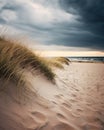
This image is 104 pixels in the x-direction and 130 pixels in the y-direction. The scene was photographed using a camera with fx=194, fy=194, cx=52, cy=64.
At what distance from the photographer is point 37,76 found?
4141 mm

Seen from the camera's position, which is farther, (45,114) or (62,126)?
(45,114)

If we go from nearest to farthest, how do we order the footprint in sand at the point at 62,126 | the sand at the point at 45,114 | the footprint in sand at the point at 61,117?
the sand at the point at 45,114 → the footprint in sand at the point at 62,126 → the footprint in sand at the point at 61,117

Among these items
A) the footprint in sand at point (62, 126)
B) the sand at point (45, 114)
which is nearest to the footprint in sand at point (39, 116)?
the sand at point (45, 114)

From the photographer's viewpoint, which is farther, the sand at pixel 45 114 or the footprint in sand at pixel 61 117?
the footprint in sand at pixel 61 117

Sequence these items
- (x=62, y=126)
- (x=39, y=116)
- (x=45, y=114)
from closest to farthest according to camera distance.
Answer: (x=62, y=126)
(x=39, y=116)
(x=45, y=114)

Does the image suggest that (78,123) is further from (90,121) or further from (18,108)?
(18,108)

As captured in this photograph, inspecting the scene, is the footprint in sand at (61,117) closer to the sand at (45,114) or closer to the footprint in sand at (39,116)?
the sand at (45,114)

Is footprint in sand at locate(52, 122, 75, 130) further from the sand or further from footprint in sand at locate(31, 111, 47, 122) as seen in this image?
footprint in sand at locate(31, 111, 47, 122)

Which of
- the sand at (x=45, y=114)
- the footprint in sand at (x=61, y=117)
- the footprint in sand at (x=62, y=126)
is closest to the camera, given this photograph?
the sand at (x=45, y=114)

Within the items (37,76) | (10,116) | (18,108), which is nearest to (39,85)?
(37,76)

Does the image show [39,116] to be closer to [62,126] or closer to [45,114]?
[45,114]

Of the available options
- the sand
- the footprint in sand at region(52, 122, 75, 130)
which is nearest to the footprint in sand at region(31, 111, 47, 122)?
the sand

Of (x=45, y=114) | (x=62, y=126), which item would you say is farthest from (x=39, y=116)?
(x=62, y=126)

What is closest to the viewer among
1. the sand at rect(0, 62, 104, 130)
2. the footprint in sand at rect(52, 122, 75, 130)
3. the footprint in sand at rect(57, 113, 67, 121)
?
the sand at rect(0, 62, 104, 130)
